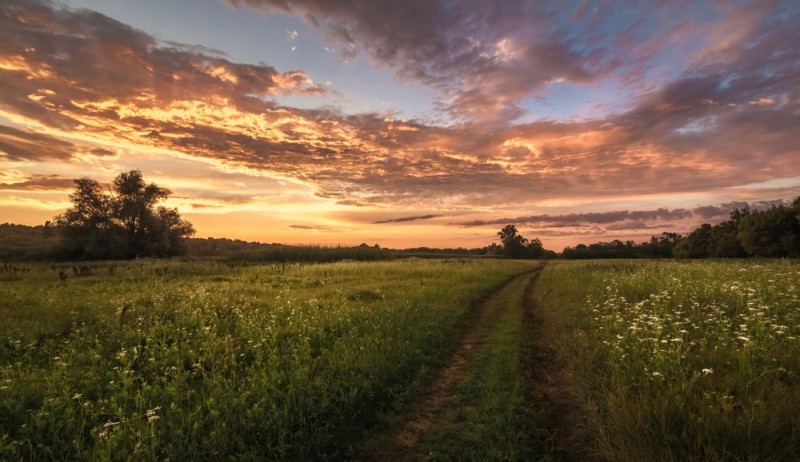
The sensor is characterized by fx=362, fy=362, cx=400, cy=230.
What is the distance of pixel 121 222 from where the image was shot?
201ft

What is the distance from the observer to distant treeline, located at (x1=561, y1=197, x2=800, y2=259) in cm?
6031

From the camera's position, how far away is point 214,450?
5500mm

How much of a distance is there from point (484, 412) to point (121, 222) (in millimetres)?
73312

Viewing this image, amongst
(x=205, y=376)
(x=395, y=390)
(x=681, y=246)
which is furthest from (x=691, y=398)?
(x=681, y=246)

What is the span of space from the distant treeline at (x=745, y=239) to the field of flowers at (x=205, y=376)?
74.9 meters

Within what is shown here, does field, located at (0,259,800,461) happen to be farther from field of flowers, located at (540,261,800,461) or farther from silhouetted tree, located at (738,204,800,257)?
silhouetted tree, located at (738,204,800,257)

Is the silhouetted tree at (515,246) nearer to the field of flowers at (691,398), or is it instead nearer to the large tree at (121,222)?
the large tree at (121,222)

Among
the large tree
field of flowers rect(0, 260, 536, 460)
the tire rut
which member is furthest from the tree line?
the tire rut

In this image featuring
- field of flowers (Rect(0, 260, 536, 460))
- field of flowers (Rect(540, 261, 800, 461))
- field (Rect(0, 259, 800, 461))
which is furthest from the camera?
field of flowers (Rect(0, 260, 536, 460))

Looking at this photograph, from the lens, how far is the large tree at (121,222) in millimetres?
57625

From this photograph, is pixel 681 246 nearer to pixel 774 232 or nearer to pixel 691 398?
pixel 774 232

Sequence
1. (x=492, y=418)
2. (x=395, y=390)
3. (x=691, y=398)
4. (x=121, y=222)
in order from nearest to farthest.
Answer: (x=691, y=398) < (x=492, y=418) < (x=395, y=390) < (x=121, y=222)

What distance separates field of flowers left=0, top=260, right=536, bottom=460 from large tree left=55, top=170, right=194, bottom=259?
5190 cm

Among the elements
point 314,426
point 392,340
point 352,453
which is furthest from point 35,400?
point 392,340
